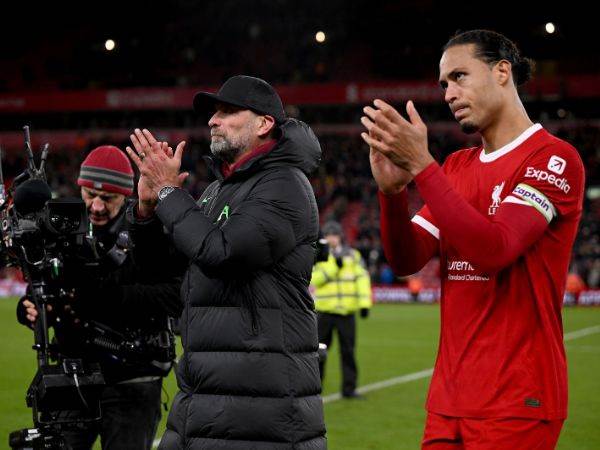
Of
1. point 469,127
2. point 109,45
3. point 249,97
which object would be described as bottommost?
point 469,127

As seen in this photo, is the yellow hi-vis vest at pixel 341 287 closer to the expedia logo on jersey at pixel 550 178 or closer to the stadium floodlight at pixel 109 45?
the expedia logo on jersey at pixel 550 178

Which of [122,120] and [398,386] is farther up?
[122,120]

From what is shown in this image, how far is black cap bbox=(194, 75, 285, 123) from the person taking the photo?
380 centimetres

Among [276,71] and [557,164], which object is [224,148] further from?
[276,71]

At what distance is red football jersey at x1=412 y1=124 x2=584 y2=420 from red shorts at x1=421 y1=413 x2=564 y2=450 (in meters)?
0.03

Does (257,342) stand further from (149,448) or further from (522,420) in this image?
(149,448)

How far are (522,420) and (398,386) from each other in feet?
31.4

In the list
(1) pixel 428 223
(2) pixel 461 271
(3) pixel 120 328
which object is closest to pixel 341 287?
(3) pixel 120 328

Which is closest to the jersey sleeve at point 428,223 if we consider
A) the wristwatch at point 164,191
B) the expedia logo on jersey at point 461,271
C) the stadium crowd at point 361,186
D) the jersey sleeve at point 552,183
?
the expedia logo on jersey at point 461,271

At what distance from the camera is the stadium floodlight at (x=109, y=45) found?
4738 centimetres

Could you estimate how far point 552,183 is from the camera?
10.0ft

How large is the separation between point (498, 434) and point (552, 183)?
0.83 m

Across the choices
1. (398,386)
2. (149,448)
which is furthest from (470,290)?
(398,386)

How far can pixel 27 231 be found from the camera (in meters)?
4.48
